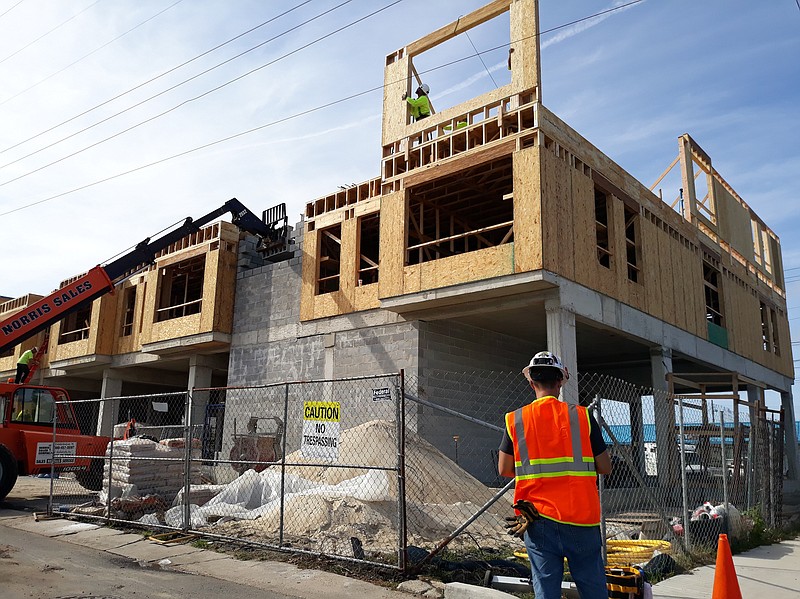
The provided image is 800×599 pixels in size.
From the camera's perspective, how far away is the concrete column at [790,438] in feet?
80.4

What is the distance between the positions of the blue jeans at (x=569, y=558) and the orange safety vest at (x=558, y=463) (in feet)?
0.21

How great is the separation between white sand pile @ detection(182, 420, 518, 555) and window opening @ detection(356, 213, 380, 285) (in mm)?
6515

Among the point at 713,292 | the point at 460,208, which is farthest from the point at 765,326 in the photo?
the point at 460,208

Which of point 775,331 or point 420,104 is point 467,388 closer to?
point 420,104

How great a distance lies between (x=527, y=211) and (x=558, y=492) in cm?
1066

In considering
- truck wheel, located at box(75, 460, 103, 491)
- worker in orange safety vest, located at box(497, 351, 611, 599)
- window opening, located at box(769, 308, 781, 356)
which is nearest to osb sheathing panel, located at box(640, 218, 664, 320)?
window opening, located at box(769, 308, 781, 356)

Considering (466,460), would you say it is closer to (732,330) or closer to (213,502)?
(213,502)

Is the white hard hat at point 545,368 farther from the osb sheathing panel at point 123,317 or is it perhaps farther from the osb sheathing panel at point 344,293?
the osb sheathing panel at point 123,317

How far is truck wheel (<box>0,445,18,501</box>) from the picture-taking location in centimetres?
1284

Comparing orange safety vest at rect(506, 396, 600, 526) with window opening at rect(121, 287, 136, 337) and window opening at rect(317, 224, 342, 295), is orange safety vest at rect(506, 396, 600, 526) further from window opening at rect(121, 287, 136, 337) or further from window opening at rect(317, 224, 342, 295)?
window opening at rect(121, 287, 136, 337)

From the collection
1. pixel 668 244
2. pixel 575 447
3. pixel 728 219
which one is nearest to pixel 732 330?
pixel 728 219

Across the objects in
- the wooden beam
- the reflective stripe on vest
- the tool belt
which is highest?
the wooden beam

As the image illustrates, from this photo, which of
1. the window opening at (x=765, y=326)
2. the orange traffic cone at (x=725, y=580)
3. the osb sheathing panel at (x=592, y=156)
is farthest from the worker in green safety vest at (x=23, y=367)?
the window opening at (x=765, y=326)

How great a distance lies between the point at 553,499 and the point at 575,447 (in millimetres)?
321
